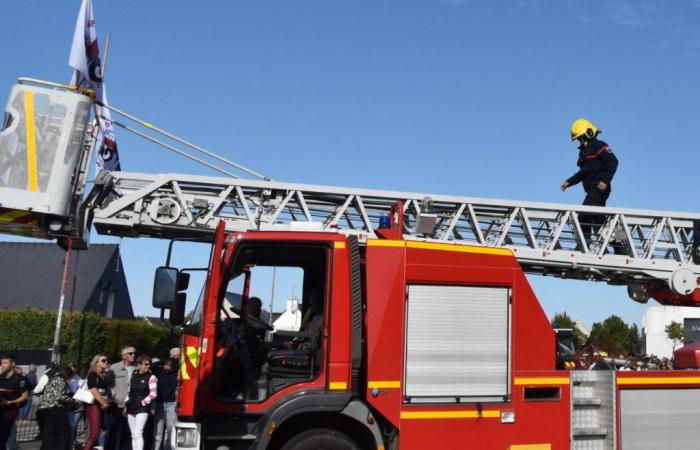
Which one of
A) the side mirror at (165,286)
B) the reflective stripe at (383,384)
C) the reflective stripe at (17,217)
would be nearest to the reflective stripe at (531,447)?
the reflective stripe at (383,384)

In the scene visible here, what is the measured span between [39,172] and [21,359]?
17.8 m

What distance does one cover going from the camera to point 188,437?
564 cm

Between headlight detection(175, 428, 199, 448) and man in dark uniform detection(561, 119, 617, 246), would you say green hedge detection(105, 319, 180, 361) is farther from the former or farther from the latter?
headlight detection(175, 428, 199, 448)

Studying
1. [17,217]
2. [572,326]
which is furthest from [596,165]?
[17,217]

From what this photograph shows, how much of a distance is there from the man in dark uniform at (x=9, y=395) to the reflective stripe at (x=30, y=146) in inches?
135

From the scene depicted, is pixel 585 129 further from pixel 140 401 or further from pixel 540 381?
pixel 140 401

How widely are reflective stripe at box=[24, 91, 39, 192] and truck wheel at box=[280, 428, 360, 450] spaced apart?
342cm

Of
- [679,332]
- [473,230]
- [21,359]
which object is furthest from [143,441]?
[679,332]

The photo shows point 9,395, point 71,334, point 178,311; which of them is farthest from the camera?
point 71,334

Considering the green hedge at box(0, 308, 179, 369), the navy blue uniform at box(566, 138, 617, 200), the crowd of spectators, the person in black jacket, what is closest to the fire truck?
the navy blue uniform at box(566, 138, 617, 200)

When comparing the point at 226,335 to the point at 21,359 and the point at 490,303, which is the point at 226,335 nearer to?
the point at 490,303

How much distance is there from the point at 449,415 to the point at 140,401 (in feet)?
17.5

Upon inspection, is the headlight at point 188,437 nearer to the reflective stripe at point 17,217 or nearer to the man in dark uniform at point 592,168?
the reflective stripe at point 17,217

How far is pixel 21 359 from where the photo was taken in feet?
71.8
